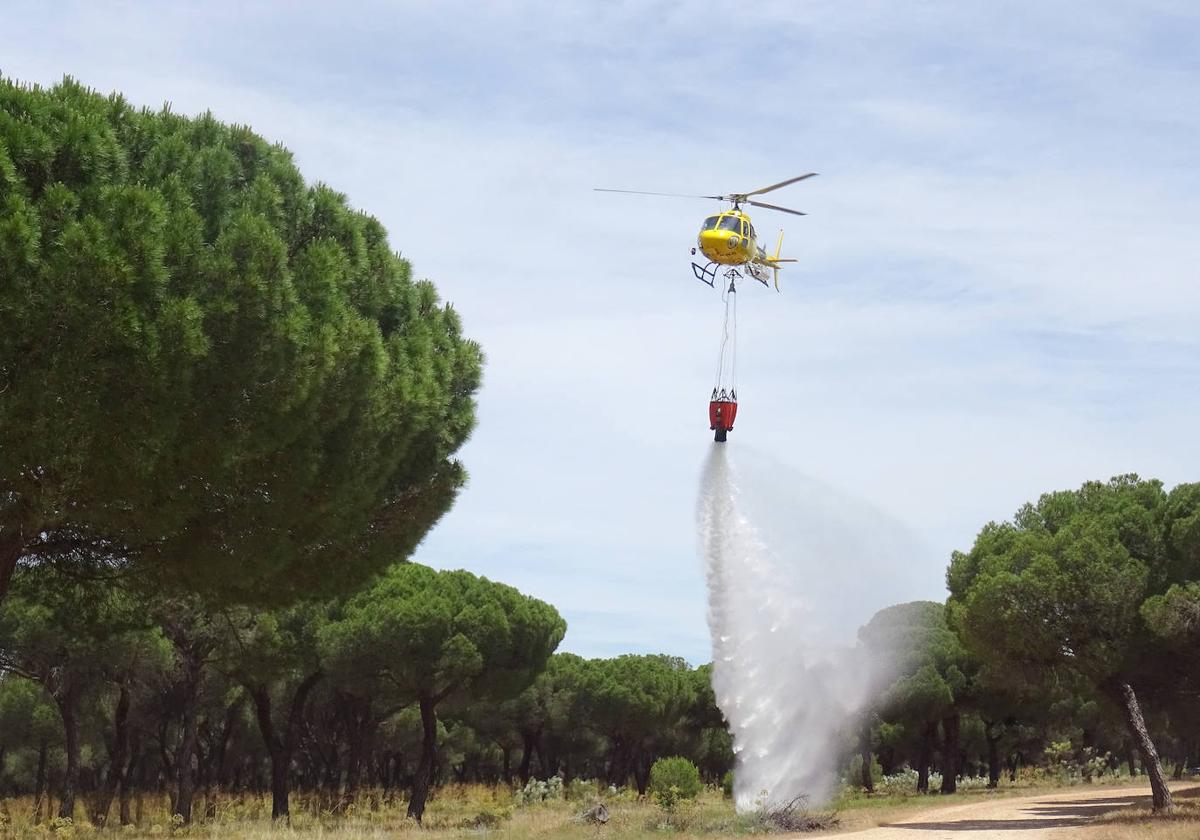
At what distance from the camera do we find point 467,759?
84875 mm

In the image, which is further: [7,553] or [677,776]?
[677,776]

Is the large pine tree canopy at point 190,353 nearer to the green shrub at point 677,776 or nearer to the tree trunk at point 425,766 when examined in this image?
the tree trunk at point 425,766

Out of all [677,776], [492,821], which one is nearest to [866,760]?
[677,776]

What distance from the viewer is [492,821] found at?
1379 inches

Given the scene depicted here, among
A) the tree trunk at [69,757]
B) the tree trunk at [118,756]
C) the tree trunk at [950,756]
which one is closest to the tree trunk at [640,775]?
the tree trunk at [950,756]

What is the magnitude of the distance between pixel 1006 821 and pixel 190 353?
953 inches

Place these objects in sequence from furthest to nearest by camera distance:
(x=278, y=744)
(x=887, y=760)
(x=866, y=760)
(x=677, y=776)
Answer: (x=887, y=760) → (x=866, y=760) → (x=677, y=776) → (x=278, y=744)

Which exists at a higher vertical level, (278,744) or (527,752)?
(278,744)

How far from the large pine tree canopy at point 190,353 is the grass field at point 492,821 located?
10922mm

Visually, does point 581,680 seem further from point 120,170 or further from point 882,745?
point 120,170

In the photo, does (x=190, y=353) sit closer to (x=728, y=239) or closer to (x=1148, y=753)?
(x=728, y=239)

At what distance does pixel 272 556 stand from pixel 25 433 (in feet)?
11.8

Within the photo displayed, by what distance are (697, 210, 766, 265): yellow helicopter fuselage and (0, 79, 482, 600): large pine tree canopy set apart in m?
11.4

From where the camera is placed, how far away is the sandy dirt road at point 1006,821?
24750 millimetres
